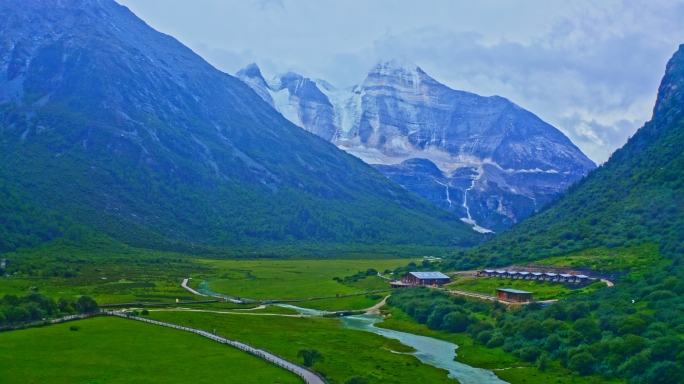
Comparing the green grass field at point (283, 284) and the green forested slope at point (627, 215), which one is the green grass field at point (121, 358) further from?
the green forested slope at point (627, 215)

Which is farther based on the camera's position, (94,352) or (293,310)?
(293,310)

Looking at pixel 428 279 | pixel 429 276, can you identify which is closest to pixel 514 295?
pixel 428 279

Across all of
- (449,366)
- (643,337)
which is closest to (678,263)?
(643,337)

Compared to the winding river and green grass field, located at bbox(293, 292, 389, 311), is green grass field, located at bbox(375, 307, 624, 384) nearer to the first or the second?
the winding river

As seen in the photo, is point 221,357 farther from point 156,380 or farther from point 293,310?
point 293,310

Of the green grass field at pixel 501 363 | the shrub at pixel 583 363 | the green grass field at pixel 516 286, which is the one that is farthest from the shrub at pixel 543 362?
the green grass field at pixel 516 286

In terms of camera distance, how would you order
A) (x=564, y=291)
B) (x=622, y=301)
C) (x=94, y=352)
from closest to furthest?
1. (x=94, y=352)
2. (x=622, y=301)
3. (x=564, y=291)

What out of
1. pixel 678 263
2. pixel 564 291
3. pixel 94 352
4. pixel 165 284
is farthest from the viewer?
pixel 165 284

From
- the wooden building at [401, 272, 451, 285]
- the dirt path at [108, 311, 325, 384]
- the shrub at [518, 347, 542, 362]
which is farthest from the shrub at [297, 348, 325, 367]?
the wooden building at [401, 272, 451, 285]
